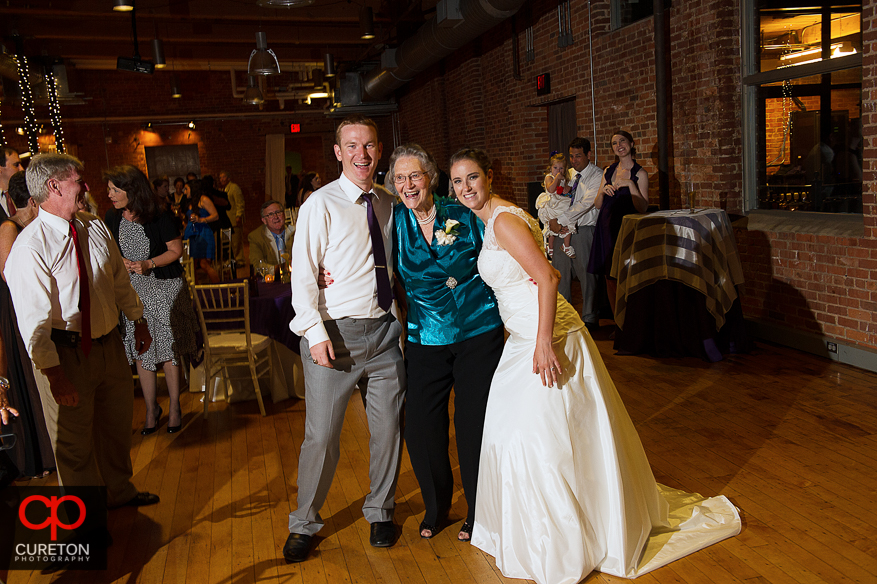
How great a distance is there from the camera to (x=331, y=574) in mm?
2744

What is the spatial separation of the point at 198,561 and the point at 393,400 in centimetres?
105

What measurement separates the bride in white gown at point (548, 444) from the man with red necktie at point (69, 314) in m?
1.65

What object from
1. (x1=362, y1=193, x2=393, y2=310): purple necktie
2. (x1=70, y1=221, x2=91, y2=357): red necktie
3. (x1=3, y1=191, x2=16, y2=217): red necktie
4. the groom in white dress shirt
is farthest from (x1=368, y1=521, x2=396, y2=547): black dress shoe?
(x1=3, y1=191, x2=16, y2=217): red necktie

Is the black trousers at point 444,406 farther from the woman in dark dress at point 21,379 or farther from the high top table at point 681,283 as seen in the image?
the high top table at point 681,283

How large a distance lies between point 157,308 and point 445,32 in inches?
245

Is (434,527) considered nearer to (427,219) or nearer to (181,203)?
(427,219)

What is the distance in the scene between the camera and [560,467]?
Answer: 8.12 ft

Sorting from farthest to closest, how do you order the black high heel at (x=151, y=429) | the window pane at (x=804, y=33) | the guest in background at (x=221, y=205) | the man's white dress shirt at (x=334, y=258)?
the guest in background at (x=221, y=205)
the window pane at (x=804, y=33)
the black high heel at (x=151, y=429)
the man's white dress shirt at (x=334, y=258)

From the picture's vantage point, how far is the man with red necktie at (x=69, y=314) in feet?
9.18

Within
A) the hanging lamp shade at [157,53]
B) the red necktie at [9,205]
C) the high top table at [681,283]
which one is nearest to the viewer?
the red necktie at [9,205]

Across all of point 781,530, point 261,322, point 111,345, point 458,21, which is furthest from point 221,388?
point 458,21

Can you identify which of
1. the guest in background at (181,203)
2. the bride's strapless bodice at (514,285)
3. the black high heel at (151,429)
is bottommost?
the black high heel at (151,429)

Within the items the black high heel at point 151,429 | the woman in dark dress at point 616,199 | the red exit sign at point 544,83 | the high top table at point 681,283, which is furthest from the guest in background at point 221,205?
the high top table at point 681,283

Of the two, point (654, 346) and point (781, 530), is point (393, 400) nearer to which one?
point (781, 530)
